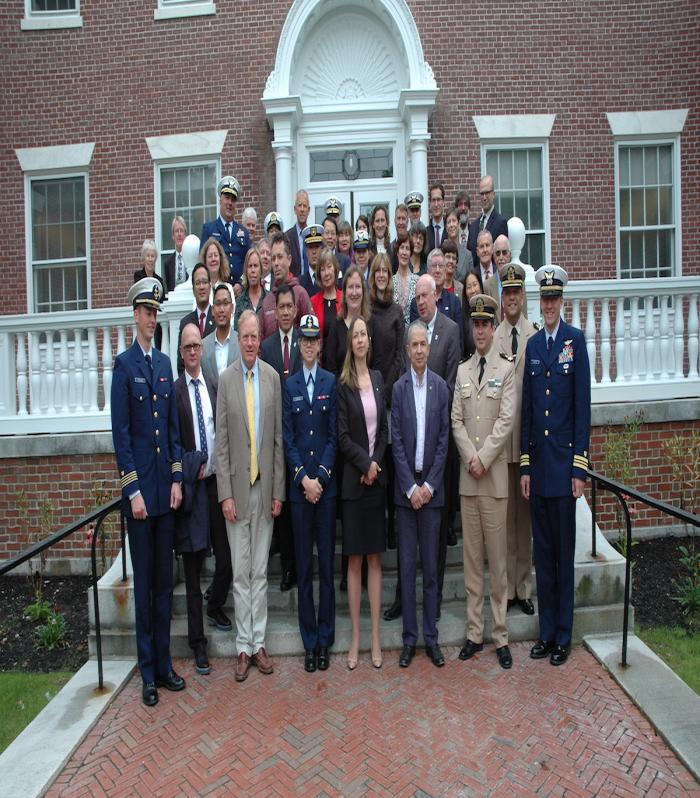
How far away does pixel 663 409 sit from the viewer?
7.26 meters

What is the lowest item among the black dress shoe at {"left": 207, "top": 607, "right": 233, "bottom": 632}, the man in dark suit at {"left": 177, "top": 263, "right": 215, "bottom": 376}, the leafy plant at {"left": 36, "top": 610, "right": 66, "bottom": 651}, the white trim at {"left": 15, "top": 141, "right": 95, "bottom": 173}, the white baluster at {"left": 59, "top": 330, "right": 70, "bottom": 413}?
the leafy plant at {"left": 36, "top": 610, "right": 66, "bottom": 651}

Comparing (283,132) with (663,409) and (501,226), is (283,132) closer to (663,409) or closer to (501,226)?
(501,226)

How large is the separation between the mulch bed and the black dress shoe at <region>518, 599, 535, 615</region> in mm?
1152

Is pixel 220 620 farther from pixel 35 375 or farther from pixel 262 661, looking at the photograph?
pixel 35 375

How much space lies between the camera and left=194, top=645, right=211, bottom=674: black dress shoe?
189 inches

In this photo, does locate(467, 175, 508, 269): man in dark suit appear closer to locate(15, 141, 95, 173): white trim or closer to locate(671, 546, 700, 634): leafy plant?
locate(671, 546, 700, 634): leafy plant

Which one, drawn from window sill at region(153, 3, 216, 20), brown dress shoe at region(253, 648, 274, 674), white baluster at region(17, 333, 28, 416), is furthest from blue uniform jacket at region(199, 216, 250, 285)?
window sill at region(153, 3, 216, 20)

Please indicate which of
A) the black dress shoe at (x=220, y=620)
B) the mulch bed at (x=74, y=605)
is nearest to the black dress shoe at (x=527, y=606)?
the mulch bed at (x=74, y=605)

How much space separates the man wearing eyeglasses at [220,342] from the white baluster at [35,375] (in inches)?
134

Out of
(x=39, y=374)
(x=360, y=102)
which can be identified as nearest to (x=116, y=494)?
(x=39, y=374)

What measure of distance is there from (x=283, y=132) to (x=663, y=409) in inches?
268

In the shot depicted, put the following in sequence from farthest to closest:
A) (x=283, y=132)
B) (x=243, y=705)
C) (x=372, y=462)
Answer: (x=283, y=132)
(x=372, y=462)
(x=243, y=705)

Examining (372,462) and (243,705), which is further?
(372,462)

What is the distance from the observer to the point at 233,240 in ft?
23.4
